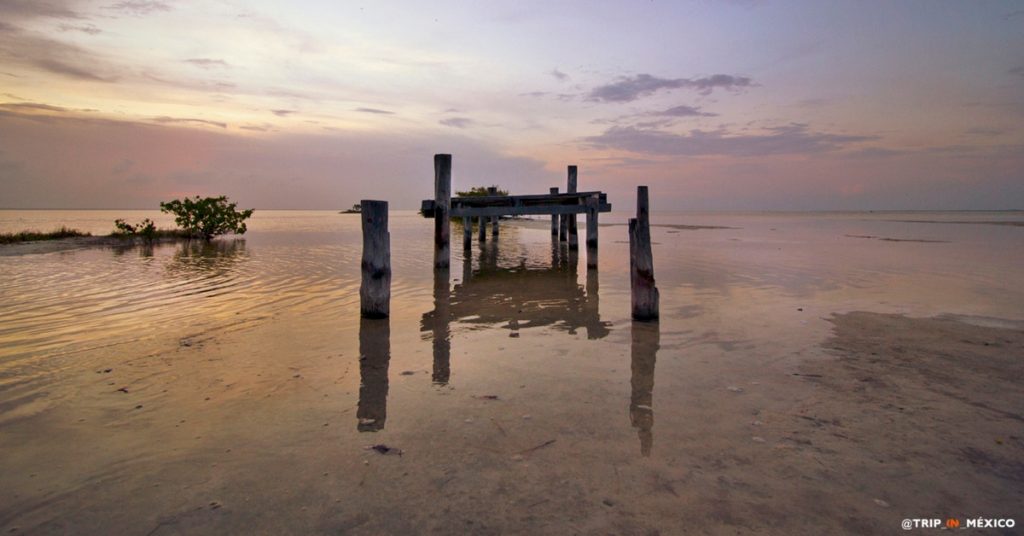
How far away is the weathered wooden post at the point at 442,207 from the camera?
46.4 ft

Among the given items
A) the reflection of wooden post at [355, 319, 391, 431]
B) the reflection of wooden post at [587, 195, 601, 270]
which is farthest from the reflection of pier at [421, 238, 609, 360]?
the reflection of wooden post at [587, 195, 601, 270]

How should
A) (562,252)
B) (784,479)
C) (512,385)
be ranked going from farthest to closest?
(562,252), (512,385), (784,479)

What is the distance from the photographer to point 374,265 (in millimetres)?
8438

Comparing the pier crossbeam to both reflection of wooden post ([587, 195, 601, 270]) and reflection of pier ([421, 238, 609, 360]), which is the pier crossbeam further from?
reflection of pier ([421, 238, 609, 360])

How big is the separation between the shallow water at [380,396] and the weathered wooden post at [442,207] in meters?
3.22

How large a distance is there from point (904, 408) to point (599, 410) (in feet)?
9.12

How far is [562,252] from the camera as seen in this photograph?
21.8m

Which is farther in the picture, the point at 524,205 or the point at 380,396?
the point at 524,205

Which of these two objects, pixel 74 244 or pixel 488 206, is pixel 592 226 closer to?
pixel 488 206

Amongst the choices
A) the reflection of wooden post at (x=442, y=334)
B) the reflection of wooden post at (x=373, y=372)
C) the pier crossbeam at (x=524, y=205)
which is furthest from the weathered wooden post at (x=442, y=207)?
the reflection of wooden post at (x=373, y=372)

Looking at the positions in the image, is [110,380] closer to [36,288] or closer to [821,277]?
[36,288]

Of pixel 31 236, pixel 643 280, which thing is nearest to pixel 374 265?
pixel 643 280

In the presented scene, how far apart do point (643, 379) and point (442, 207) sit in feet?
32.8

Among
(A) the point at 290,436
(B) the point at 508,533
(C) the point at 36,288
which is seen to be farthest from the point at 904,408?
(C) the point at 36,288
